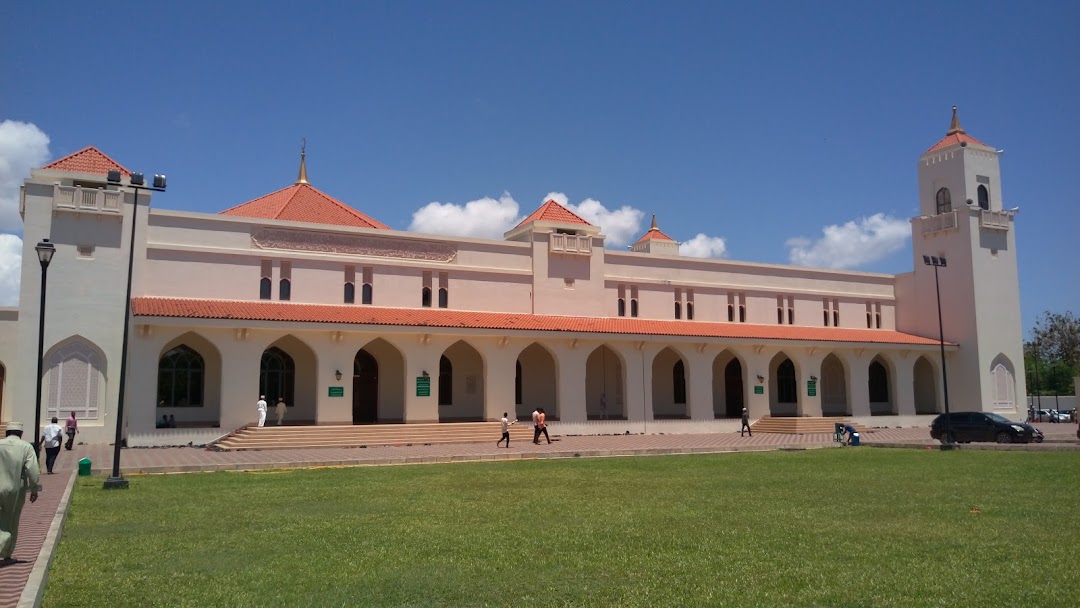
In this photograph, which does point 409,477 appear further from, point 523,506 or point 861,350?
point 861,350

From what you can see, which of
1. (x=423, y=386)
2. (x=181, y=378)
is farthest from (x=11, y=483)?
(x=181, y=378)

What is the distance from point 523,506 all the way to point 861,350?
92.7ft

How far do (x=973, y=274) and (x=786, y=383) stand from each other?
915 centimetres

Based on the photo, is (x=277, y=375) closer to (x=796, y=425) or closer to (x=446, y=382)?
(x=446, y=382)

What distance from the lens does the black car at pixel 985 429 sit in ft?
88.4

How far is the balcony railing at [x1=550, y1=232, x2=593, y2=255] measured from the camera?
33500 mm

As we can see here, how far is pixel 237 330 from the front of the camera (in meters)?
26.2

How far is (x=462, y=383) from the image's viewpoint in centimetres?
3253

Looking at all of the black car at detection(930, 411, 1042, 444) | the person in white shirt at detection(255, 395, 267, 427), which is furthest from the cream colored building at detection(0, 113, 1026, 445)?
the black car at detection(930, 411, 1042, 444)

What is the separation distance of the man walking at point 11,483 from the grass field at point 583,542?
0.47m

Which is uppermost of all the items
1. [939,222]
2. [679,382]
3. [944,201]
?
[944,201]

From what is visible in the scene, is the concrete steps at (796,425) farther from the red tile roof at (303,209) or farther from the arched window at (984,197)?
the red tile roof at (303,209)

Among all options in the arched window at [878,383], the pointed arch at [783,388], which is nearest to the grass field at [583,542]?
the pointed arch at [783,388]

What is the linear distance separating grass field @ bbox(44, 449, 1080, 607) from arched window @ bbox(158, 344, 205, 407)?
13.1 m
